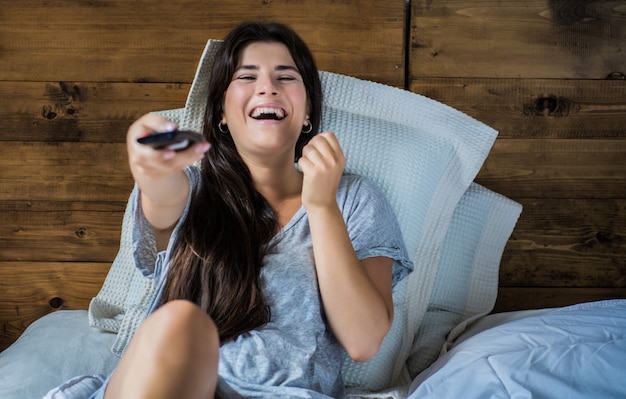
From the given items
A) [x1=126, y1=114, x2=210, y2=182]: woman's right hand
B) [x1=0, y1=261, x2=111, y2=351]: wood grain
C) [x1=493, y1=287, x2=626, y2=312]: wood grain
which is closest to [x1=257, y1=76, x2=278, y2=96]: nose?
[x1=126, y1=114, x2=210, y2=182]: woman's right hand

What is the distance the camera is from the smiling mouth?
1246 millimetres

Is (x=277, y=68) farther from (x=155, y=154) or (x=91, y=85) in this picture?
(x=91, y=85)

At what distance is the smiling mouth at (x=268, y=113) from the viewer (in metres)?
1.25

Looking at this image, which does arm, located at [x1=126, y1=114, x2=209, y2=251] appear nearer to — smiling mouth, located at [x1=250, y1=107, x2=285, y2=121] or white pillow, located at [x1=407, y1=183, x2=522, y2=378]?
smiling mouth, located at [x1=250, y1=107, x2=285, y2=121]

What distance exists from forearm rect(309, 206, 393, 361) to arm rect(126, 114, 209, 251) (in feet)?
0.73

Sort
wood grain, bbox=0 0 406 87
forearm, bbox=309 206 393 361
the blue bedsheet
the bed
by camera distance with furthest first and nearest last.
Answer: wood grain, bbox=0 0 406 87
the bed
forearm, bbox=309 206 393 361
the blue bedsheet

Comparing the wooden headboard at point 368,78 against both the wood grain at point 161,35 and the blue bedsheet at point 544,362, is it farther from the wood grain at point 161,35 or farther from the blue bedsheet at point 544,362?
the blue bedsheet at point 544,362

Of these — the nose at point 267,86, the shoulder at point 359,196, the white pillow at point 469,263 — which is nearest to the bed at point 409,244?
the white pillow at point 469,263

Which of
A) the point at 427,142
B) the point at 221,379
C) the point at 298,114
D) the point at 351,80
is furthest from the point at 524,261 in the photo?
the point at 221,379

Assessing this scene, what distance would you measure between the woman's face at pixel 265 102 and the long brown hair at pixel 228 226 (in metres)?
0.03

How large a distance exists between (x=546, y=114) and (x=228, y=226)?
2.79 feet

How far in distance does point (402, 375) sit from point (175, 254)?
22.0 inches

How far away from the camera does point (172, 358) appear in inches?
34.4

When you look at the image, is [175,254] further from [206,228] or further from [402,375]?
[402,375]
